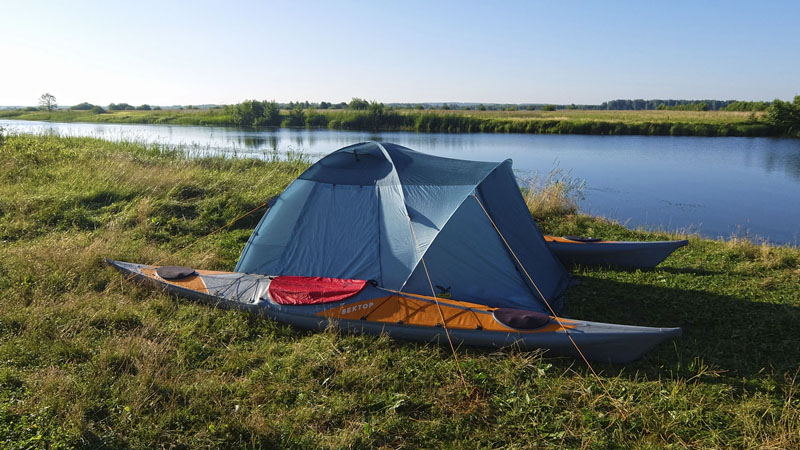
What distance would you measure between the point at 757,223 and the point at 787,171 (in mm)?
9790

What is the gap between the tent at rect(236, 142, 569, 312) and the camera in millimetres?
5070

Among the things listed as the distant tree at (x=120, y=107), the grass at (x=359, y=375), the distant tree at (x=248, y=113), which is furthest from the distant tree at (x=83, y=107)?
the grass at (x=359, y=375)

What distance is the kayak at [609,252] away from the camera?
6.56 metres

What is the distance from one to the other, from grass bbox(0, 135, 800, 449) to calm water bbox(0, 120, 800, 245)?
6614mm

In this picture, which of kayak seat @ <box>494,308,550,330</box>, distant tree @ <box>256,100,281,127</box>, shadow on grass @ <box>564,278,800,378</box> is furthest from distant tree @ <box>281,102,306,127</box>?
kayak seat @ <box>494,308,550,330</box>

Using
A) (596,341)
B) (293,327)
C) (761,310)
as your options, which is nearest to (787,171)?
(761,310)

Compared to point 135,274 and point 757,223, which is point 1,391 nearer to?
point 135,274

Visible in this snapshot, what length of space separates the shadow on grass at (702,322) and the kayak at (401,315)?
1.21ft

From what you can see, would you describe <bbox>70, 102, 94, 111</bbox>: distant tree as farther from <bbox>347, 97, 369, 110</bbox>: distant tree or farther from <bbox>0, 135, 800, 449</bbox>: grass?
<bbox>0, 135, 800, 449</bbox>: grass

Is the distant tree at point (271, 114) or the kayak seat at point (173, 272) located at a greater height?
the distant tree at point (271, 114)

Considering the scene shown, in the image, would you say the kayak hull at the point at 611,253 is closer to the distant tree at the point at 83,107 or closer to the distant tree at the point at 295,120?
the distant tree at the point at 295,120

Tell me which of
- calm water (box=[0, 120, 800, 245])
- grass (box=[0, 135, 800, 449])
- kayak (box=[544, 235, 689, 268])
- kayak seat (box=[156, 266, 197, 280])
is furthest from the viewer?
calm water (box=[0, 120, 800, 245])

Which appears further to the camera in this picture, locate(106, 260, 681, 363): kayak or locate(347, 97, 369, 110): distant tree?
locate(347, 97, 369, 110): distant tree

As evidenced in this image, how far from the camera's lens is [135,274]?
5773mm
